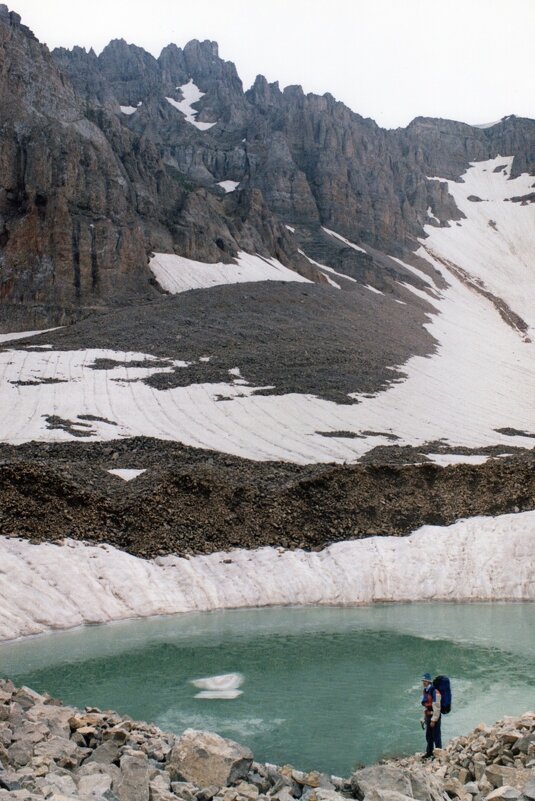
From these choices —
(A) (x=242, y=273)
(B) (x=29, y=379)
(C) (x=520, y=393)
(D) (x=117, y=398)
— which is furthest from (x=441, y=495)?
(A) (x=242, y=273)

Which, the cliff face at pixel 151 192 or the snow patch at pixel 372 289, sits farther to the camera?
the snow patch at pixel 372 289

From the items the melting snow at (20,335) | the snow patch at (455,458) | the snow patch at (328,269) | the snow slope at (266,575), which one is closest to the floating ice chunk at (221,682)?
the snow slope at (266,575)

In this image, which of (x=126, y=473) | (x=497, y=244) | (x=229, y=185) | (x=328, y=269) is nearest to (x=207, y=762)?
(x=126, y=473)

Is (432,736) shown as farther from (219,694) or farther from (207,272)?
(207,272)

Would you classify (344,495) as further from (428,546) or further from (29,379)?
(29,379)

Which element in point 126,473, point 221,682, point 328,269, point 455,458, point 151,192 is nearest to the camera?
point 221,682

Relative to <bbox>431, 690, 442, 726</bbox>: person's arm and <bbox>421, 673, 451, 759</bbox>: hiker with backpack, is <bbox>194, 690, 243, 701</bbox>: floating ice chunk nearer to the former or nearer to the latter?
<bbox>421, 673, 451, 759</bbox>: hiker with backpack

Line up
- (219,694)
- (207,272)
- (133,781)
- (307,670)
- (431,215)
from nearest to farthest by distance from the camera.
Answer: (133,781)
(219,694)
(307,670)
(207,272)
(431,215)

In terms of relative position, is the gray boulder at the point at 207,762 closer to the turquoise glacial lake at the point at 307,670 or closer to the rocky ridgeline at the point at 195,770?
the rocky ridgeline at the point at 195,770
